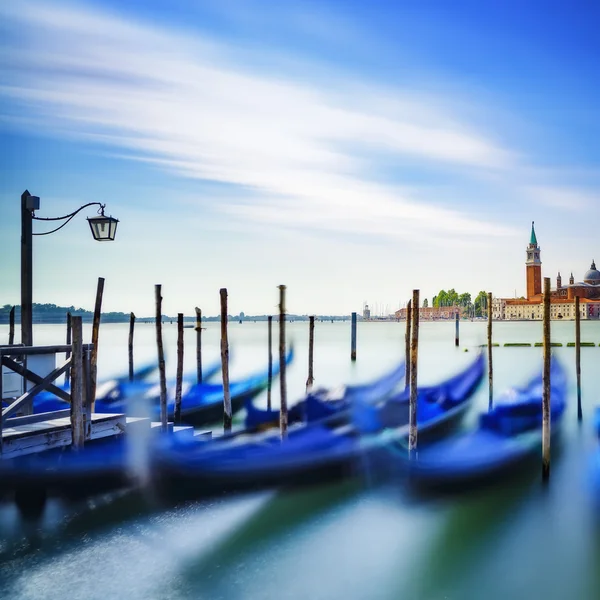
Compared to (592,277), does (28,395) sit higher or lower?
lower

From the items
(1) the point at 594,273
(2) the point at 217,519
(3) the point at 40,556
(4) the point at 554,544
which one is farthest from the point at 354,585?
(1) the point at 594,273

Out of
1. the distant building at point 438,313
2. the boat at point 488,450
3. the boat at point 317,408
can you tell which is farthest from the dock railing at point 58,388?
the distant building at point 438,313

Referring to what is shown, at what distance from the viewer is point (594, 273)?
11019 centimetres

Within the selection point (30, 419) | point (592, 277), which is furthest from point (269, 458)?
point (592, 277)

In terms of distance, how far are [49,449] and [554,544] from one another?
489cm

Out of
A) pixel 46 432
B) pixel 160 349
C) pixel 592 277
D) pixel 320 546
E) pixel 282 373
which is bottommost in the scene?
pixel 320 546

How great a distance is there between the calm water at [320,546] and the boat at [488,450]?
24 centimetres

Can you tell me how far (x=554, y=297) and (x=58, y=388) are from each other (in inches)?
4307

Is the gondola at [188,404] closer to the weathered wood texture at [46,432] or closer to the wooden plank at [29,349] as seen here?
the weathered wood texture at [46,432]

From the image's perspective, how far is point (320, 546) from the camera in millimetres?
6137

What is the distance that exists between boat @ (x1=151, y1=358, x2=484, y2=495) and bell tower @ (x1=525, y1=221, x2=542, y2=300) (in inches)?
3908

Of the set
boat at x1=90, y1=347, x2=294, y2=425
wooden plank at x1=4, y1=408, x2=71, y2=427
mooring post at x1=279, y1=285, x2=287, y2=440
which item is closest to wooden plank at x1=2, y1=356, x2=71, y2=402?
wooden plank at x1=4, y1=408, x2=71, y2=427

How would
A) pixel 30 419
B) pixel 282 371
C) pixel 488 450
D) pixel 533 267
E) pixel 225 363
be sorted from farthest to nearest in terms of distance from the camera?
pixel 533 267
pixel 225 363
pixel 282 371
pixel 488 450
pixel 30 419

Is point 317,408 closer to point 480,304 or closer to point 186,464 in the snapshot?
point 186,464
